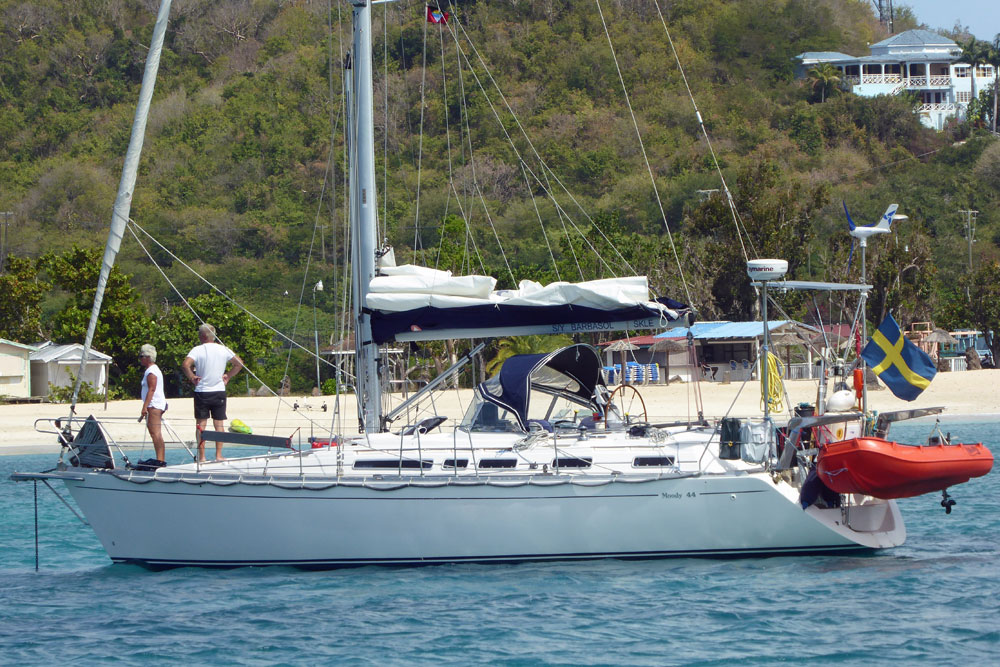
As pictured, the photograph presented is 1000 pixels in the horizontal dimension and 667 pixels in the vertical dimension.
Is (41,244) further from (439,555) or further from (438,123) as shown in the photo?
(439,555)

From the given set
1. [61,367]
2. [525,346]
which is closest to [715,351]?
[525,346]

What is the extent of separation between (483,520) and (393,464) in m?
1.12

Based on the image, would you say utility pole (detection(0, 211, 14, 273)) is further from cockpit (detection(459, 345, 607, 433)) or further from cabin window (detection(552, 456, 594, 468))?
cabin window (detection(552, 456, 594, 468))

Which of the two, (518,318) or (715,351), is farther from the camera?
(715,351)

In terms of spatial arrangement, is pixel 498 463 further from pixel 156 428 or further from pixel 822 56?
pixel 822 56

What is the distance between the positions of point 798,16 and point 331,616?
314 feet

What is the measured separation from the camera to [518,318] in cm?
1352

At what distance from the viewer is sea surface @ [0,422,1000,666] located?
33.2ft

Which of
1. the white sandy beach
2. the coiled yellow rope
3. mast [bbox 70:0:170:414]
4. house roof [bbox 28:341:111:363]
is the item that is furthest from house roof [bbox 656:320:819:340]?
mast [bbox 70:0:170:414]

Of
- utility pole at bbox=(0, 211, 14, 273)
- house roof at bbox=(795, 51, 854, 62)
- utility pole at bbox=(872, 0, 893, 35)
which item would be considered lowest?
utility pole at bbox=(0, 211, 14, 273)

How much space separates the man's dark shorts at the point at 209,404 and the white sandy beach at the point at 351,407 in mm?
14868

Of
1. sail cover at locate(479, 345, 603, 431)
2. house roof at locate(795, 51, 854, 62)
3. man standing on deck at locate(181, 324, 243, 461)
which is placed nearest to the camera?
sail cover at locate(479, 345, 603, 431)

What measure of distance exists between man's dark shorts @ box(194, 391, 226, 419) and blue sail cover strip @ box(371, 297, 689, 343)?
2.10 meters

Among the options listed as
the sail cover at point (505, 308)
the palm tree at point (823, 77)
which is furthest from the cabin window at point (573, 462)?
the palm tree at point (823, 77)
